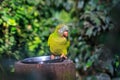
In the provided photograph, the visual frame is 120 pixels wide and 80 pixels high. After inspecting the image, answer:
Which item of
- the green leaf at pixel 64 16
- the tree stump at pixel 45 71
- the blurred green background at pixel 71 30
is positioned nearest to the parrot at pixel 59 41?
the tree stump at pixel 45 71

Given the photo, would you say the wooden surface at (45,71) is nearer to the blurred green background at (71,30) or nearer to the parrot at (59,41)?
the parrot at (59,41)

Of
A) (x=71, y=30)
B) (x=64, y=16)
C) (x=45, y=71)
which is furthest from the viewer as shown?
(x=64, y=16)

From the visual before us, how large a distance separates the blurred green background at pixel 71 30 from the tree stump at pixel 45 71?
1241 mm

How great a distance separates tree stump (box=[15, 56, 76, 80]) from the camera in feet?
11.0

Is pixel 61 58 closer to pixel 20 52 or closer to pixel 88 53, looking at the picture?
pixel 20 52

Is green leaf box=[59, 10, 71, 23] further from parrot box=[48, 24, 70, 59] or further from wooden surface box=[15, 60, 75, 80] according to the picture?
wooden surface box=[15, 60, 75, 80]

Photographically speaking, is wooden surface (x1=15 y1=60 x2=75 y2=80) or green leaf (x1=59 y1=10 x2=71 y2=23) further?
green leaf (x1=59 y1=10 x2=71 y2=23)

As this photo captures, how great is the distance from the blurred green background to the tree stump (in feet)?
4.07

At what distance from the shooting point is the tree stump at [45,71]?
11.0ft

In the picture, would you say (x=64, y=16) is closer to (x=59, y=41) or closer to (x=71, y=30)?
(x=71, y=30)

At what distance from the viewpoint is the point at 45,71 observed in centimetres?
334

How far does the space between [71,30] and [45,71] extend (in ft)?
7.32

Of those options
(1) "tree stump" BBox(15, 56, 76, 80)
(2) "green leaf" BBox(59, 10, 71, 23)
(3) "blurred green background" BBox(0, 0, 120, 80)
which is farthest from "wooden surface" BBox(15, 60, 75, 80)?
(2) "green leaf" BBox(59, 10, 71, 23)

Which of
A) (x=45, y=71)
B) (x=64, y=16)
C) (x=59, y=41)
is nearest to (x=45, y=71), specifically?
(x=45, y=71)
